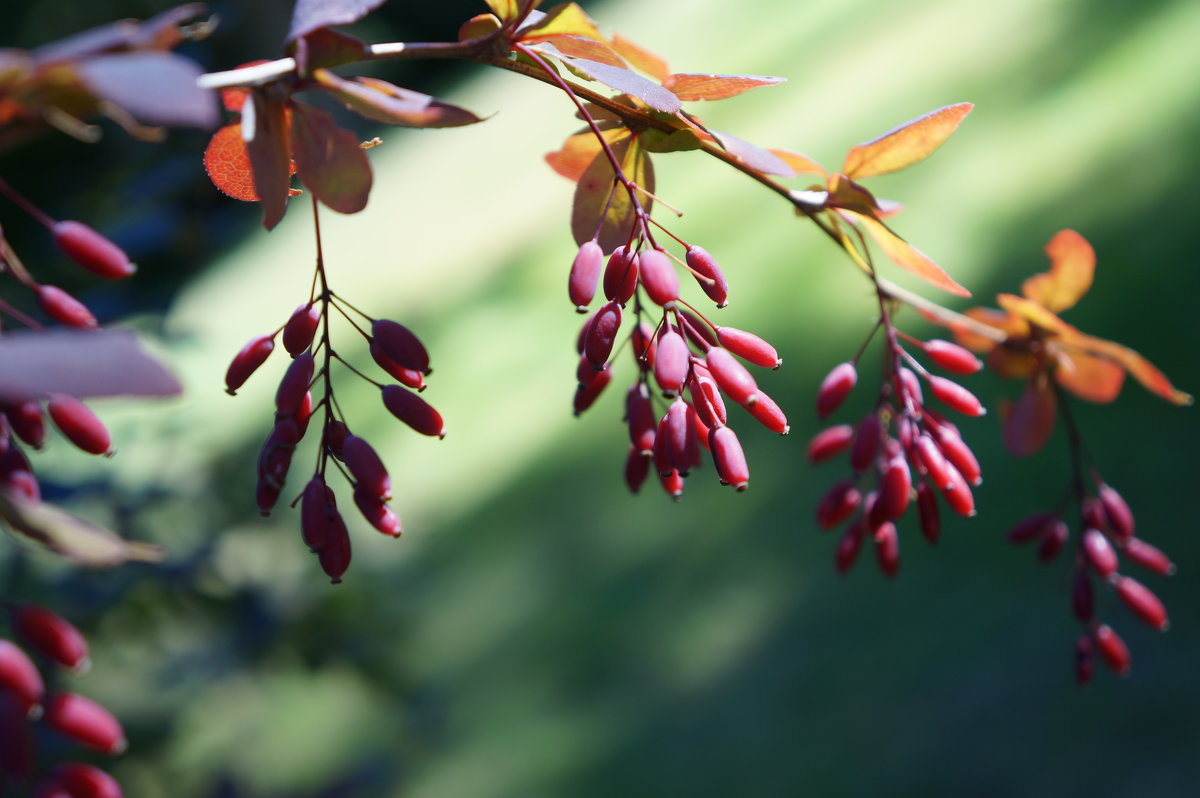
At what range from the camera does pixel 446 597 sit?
267 cm

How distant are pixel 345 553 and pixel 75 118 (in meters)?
0.27

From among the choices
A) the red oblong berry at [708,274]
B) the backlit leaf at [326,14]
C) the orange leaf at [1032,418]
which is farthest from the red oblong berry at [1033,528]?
the backlit leaf at [326,14]

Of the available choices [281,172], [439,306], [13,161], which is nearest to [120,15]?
[13,161]

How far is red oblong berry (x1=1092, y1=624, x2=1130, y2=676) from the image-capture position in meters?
0.83

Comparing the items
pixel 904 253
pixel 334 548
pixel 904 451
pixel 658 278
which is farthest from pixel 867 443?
pixel 334 548

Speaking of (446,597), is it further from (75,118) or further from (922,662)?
(75,118)

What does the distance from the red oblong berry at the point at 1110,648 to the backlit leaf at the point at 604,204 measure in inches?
20.1

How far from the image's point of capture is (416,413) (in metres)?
0.60

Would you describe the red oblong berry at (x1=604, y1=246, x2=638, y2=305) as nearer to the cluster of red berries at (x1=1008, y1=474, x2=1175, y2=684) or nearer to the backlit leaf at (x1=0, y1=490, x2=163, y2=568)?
the backlit leaf at (x1=0, y1=490, x2=163, y2=568)

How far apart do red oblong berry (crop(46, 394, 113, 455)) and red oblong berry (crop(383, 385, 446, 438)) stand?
5.8 inches

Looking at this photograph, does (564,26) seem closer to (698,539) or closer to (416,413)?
(416,413)

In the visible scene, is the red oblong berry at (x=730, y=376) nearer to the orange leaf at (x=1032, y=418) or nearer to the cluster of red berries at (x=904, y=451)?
the cluster of red berries at (x=904, y=451)

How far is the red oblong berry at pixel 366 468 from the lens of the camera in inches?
22.3

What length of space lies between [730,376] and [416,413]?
18cm
